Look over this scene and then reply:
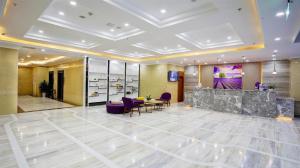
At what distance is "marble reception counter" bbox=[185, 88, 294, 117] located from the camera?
7129 millimetres

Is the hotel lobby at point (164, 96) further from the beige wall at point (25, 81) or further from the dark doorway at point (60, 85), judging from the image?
the beige wall at point (25, 81)

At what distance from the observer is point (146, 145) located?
3.74m

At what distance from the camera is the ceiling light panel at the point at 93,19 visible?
3679 mm

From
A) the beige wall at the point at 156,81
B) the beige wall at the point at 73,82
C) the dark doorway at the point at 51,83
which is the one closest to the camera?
the beige wall at the point at 73,82

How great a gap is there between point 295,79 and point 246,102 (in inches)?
119

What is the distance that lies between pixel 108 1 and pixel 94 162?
130 inches

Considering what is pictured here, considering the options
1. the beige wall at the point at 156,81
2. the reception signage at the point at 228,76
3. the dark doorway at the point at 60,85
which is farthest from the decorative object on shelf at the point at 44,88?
the reception signage at the point at 228,76

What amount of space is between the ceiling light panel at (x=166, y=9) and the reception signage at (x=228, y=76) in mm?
8023

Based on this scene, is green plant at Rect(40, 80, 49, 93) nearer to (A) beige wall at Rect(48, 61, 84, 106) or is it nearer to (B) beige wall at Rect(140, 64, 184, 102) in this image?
(A) beige wall at Rect(48, 61, 84, 106)

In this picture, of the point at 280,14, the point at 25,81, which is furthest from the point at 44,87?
the point at 280,14

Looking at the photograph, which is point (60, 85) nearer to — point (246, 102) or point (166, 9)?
point (166, 9)

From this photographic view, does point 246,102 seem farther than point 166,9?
Yes

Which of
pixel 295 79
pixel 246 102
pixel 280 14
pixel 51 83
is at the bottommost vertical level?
pixel 246 102

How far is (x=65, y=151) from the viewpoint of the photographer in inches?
131
